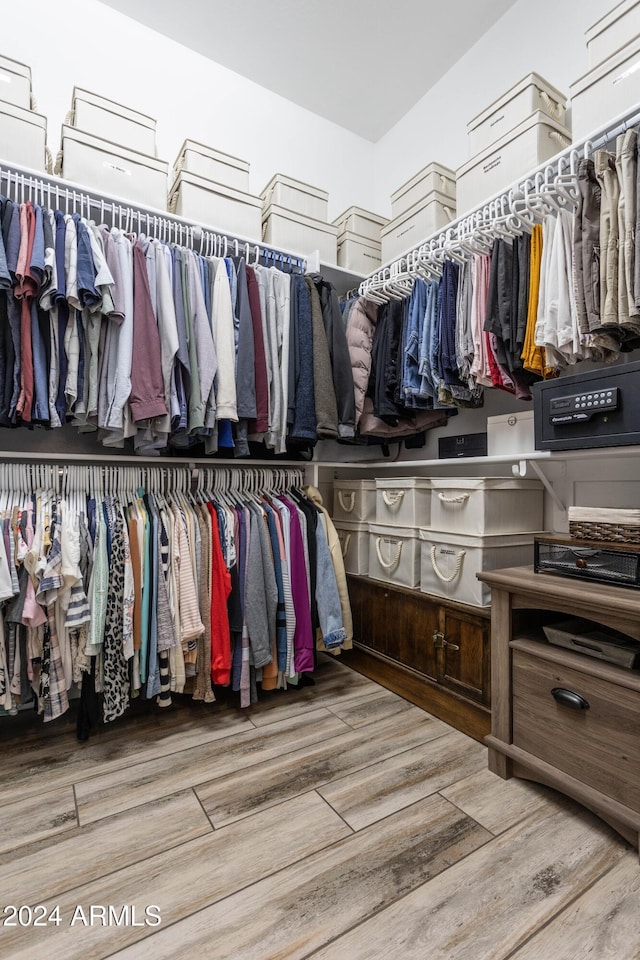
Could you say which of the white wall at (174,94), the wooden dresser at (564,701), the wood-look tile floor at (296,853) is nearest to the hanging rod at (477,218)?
the white wall at (174,94)

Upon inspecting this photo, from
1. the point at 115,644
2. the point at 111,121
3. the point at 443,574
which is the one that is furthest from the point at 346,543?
the point at 111,121

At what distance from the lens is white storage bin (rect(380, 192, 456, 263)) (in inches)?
92.8

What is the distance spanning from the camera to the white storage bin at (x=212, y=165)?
7.36 ft

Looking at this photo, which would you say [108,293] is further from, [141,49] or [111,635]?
[141,49]

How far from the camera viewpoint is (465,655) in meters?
1.89

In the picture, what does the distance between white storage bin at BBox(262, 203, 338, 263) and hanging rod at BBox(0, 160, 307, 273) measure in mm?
79

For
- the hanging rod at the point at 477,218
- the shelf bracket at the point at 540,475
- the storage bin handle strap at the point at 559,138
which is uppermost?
Answer: the storage bin handle strap at the point at 559,138

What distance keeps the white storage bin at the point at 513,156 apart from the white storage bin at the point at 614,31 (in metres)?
0.23

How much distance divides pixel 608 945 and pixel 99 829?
1288 mm

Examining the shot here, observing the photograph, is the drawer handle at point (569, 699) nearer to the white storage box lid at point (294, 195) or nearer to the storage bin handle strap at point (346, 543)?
the storage bin handle strap at point (346, 543)

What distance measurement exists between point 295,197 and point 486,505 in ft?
6.21

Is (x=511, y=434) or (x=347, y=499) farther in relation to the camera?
(x=347, y=499)

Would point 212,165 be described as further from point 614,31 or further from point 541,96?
point 614,31

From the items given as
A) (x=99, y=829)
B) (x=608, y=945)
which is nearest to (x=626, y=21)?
(x=608, y=945)
